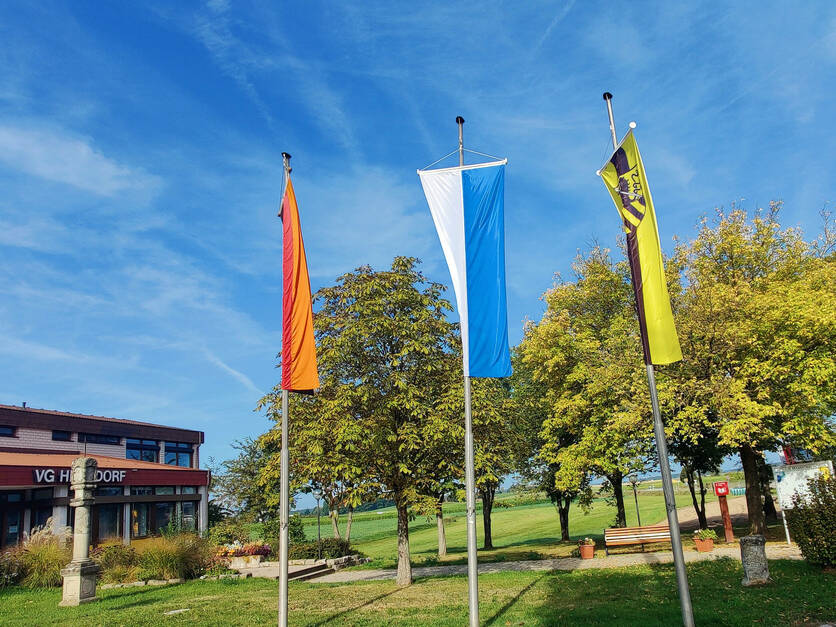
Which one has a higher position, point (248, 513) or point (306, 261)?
point (306, 261)

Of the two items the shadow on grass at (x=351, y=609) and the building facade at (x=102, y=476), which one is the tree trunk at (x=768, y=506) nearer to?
the shadow on grass at (x=351, y=609)

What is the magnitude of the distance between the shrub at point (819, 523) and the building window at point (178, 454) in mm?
41658

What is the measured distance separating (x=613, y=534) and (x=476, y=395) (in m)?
10.1

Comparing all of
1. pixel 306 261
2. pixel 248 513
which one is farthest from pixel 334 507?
pixel 248 513

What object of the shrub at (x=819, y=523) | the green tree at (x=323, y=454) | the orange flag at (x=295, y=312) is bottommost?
the shrub at (x=819, y=523)

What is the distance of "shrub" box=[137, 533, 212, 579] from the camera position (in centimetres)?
2145

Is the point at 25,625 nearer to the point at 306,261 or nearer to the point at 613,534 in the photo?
the point at 306,261

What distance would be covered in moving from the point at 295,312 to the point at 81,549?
1173 cm

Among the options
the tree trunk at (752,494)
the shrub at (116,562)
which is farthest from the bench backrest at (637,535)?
the shrub at (116,562)

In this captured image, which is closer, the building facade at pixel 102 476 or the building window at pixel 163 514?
the building facade at pixel 102 476

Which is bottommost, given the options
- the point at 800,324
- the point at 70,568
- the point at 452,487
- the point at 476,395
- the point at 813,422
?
the point at 70,568

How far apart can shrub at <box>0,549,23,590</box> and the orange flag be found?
16.1m

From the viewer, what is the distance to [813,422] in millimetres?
21344

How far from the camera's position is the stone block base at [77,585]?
1638 cm
